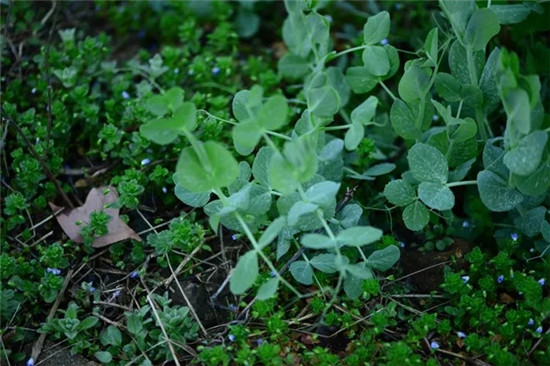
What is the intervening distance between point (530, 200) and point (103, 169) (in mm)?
1325

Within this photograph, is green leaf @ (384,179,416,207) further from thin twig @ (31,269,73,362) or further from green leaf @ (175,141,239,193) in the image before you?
thin twig @ (31,269,73,362)

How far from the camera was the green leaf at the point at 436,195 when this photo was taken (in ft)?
6.44

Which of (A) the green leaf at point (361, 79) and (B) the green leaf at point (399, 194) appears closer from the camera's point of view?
(B) the green leaf at point (399, 194)

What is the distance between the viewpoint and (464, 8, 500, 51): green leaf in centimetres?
196

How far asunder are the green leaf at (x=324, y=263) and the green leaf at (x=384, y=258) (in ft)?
0.32

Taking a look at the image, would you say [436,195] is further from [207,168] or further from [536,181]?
[207,168]

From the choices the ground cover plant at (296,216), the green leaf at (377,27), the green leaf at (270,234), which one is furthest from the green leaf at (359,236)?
the green leaf at (377,27)

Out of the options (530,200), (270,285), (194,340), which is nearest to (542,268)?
(530,200)

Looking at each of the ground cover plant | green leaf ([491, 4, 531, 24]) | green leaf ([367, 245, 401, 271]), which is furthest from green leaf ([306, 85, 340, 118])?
green leaf ([491, 4, 531, 24])

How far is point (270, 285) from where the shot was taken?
1.71 metres

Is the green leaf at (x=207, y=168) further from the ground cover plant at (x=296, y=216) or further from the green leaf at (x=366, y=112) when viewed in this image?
the green leaf at (x=366, y=112)

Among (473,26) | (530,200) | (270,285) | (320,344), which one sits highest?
(473,26)

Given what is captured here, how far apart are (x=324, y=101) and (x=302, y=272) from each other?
452 millimetres

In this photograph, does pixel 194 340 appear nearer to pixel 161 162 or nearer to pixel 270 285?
pixel 270 285
